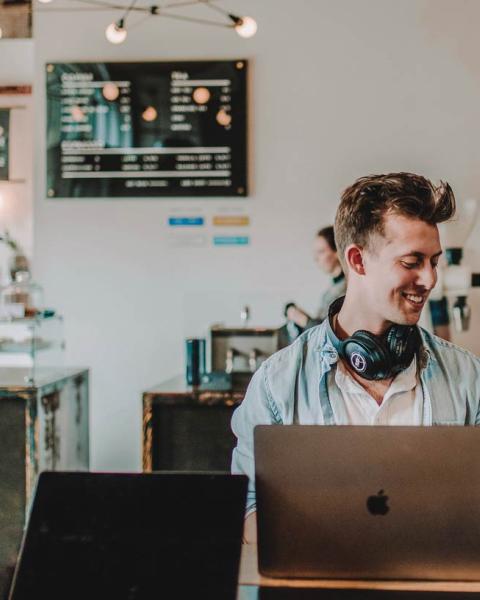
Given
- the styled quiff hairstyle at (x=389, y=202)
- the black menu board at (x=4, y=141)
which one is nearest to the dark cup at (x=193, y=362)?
the styled quiff hairstyle at (x=389, y=202)

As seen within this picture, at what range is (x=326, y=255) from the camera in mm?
3387

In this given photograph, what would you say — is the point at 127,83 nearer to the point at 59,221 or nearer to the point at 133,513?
the point at 59,221

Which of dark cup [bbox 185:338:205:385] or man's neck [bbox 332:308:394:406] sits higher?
man's neck [bbox 332:308:394:406]

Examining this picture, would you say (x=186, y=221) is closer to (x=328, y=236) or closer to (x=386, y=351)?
(x=328, y=236)

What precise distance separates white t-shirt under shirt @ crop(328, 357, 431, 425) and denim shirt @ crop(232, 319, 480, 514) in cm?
2

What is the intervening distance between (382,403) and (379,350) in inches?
5.1

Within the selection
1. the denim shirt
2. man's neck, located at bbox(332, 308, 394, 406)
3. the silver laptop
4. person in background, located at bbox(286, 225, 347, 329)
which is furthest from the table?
person in background, located at bbox(286, 225, 347, 329)

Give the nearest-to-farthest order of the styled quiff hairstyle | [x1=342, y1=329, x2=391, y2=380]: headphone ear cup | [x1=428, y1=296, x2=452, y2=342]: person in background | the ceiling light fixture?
[x1=342, y1=329, x2=391, y2=380]: headphone ear cup
the styled quiff hairstyle
[x1=428, y1=296, x2=452, y2=342]: person in background
the ceiling light fixture

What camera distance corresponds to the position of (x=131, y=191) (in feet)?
12.2

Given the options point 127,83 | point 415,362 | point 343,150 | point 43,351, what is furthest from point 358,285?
point 127,83

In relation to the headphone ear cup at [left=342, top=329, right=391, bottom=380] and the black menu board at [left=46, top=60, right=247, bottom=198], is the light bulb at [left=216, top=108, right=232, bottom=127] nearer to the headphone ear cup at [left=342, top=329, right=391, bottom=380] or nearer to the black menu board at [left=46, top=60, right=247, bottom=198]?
the black menu board at [left=46, top=60, right=247, bottom=198]

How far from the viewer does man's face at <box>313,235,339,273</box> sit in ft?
11.1

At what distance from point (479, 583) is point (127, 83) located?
3.25 metres

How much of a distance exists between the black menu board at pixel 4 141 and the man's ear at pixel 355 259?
11.4 feet
